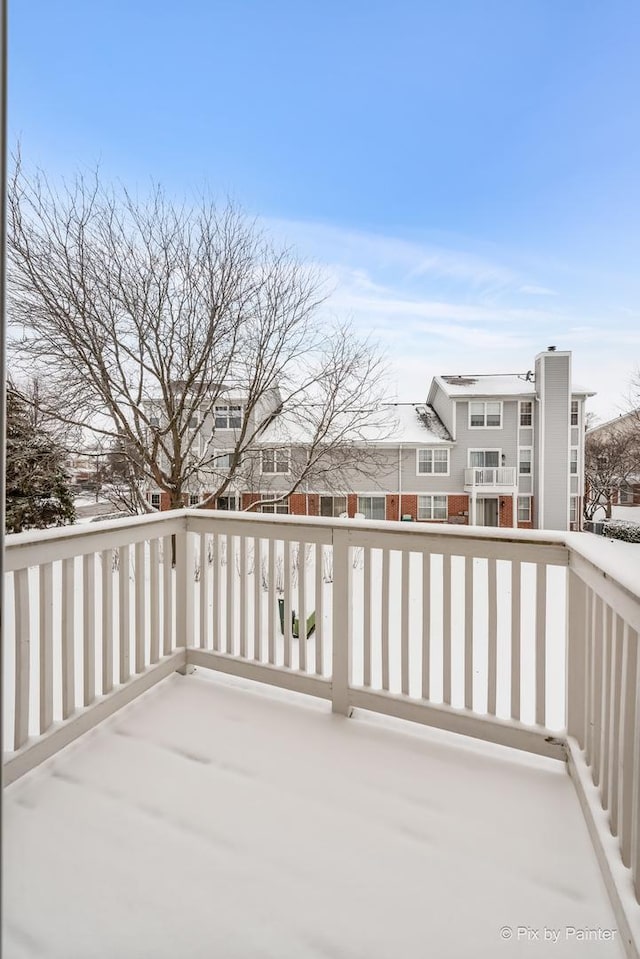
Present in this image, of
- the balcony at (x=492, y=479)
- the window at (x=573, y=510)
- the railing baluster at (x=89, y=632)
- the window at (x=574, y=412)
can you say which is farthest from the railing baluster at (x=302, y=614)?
the balcony at (x=492, y=479)

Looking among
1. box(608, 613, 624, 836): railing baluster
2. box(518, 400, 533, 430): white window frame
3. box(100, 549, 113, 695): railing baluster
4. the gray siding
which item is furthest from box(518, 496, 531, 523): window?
box(100, 549, 113, 695): railing baluster

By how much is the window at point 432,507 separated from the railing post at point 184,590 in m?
4.82

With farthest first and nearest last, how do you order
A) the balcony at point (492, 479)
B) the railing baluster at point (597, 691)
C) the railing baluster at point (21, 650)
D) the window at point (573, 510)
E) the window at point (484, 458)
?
the window at point (484, 458) < the balcony at point (492, 479) < the window at point (573, 510) < the railing baluster at point (21, 650) < the railing baluster at point (597, 691)

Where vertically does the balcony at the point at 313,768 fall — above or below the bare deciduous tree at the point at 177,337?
below

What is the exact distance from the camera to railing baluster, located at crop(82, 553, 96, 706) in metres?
1.86

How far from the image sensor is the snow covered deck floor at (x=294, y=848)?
1089mm

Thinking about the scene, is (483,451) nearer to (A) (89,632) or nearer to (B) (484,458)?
(B) (484,458)

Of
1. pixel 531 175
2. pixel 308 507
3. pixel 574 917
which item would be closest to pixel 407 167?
pixel 531 175

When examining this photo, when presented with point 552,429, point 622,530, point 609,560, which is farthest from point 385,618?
point 552,429

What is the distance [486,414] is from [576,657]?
5.29m

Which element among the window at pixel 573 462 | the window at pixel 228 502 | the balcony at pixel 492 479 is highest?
the window at pixel 573 462

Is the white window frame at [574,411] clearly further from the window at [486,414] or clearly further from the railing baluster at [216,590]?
the railing baluster at [216,590]

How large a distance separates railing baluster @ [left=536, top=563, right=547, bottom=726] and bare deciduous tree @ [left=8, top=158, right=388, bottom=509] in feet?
18.1

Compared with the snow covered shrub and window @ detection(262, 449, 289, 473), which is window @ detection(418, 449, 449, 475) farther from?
the snow covered shrub
